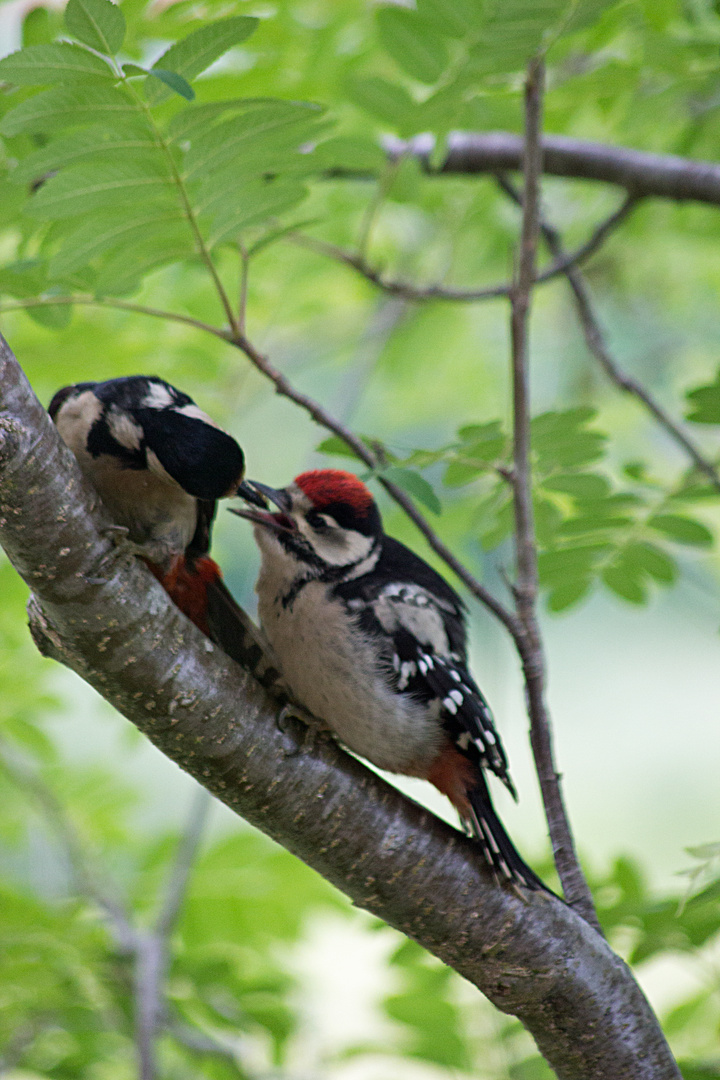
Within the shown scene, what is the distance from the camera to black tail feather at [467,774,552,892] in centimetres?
172

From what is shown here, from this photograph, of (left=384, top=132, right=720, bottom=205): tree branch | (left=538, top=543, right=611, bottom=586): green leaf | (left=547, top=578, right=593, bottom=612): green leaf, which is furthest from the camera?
(left=384, top=132, right=720, bottom=205): tree branch

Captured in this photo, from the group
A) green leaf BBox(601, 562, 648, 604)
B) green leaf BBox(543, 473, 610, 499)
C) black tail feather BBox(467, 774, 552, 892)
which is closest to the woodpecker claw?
black tail feather BBox(467, 774, 552, 892)

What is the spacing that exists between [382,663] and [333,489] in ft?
1.48

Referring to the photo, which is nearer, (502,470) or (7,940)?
(502,470)

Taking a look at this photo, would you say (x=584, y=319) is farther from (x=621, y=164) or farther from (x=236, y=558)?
(x=236, y=558)

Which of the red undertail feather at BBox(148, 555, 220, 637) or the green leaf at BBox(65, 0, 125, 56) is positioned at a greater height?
the green leaf at BBox(65, 0, 125, 56)

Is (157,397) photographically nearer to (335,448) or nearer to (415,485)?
(335,448)

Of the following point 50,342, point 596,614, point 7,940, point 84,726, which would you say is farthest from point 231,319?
point 596,614

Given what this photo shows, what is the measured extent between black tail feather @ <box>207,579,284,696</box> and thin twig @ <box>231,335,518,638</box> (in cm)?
37

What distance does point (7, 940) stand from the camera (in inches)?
87.8

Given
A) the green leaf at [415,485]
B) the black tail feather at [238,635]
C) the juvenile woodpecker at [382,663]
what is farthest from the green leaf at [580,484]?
the black tail feather at [238,635]

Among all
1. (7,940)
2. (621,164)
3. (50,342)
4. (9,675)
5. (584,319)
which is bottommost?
(7,940)

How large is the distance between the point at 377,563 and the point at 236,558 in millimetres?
1869

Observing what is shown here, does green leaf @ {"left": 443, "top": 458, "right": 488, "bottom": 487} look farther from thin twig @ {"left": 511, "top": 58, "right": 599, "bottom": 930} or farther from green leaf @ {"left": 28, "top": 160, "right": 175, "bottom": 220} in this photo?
green leaf @ {"left": 28, "top": 160, "right": 175, "bottom": 220}
